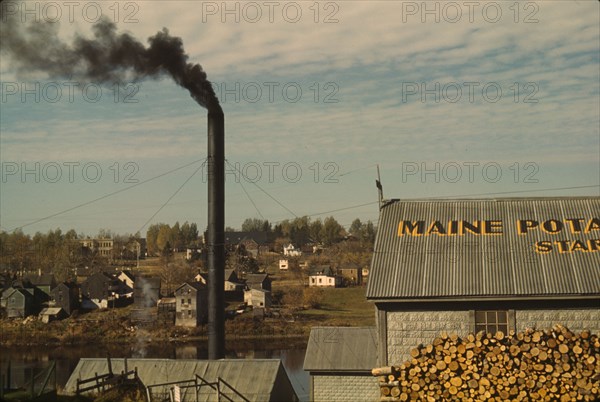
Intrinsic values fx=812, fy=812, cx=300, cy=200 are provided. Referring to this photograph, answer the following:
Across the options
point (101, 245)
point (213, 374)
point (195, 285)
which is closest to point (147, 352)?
point (195, 285)

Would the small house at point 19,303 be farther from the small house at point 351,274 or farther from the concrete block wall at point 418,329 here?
the concrete block wall at point 418,329

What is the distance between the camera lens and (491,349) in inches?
851

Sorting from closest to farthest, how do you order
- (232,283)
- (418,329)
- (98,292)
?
(418,329)
(98,292)
(232,283)

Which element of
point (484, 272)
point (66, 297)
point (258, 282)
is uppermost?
point (258, 282)

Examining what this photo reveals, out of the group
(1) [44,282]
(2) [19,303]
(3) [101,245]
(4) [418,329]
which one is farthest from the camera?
(3) [101,245]

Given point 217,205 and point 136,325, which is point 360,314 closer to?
point 136,325

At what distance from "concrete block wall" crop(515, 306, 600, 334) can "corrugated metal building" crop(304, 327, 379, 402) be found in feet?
18.1

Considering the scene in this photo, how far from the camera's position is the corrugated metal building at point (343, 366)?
85.9 feet

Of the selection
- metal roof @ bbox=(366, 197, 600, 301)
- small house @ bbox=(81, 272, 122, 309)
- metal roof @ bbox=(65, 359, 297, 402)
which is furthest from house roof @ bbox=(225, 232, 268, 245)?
metal roof @ bbox=(366, 197, 600, 301)

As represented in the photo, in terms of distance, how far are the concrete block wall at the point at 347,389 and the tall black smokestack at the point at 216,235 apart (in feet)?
17.0

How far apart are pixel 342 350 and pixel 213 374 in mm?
4308

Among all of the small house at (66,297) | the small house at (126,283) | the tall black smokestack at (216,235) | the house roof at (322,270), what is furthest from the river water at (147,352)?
the house roof at (322,270)

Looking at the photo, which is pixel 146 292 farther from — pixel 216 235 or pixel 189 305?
pixel 216 235

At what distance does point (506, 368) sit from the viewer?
21.3m
